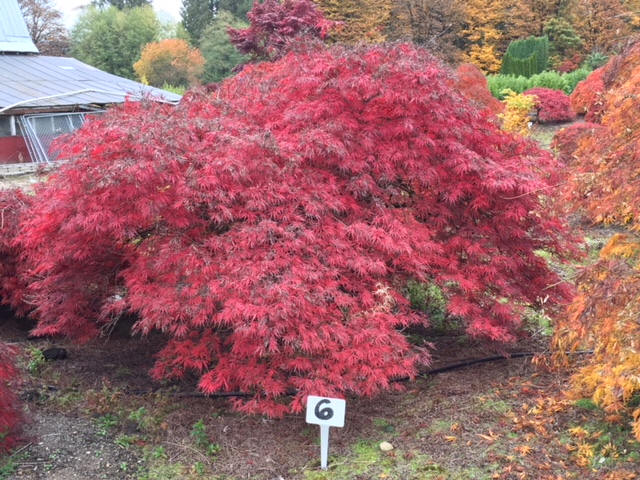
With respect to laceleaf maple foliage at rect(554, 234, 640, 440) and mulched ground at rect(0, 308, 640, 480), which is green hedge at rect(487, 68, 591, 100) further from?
laceleaf maple foliage at rect(554, 234, 640, 440)

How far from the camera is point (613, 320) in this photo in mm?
3936

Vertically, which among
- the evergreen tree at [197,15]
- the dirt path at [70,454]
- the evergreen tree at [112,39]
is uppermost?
the evergreen tree at [197,15]

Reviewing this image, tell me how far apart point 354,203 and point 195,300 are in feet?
5.26

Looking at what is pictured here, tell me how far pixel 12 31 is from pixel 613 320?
2489 centimetres

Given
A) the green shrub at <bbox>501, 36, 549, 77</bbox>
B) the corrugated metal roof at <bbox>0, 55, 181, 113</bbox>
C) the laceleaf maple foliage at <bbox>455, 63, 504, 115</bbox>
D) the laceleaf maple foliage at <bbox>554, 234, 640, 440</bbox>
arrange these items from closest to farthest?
the laceleaf maple foliage at <bbox>554, 234, 640, 440</bbox> → the laceleaf maple foliage at <bbox>455, 63, 504, 115</bbox> → the corrugated metal roof at <bbox>0, 55, 181, 113</bbox> → the green shrub at <bbox>501, 36, 549, 77</bbox>

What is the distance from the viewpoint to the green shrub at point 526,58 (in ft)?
95.0

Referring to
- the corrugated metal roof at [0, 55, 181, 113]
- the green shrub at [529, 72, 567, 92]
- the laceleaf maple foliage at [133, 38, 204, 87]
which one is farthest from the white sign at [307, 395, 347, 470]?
the laceleaf maple foliage at [133, 38, 204, 87]

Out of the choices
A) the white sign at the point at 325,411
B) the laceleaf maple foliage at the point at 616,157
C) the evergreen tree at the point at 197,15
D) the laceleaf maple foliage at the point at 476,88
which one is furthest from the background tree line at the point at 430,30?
the white sign at the point at 325,411

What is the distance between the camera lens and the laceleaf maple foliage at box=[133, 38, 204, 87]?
Result: 37.8m

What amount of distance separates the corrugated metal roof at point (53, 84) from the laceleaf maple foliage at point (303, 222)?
12420 millimetres

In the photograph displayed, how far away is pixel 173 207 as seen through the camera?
487 centimetres

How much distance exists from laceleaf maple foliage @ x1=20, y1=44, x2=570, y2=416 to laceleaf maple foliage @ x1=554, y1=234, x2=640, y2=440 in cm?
95

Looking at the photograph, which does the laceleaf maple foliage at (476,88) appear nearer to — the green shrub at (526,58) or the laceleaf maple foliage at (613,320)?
the laceleaf maple foliage at (613,320)

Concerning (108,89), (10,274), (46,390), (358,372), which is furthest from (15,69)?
(358,372)
